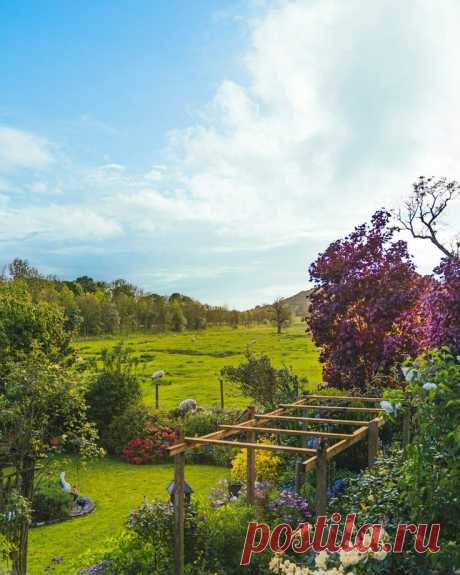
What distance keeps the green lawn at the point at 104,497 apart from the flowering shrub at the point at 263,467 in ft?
2.68

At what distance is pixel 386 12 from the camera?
776 cm

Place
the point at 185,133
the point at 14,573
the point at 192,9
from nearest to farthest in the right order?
the point at 14,573 → the point at 192,9 → the point at 185,133

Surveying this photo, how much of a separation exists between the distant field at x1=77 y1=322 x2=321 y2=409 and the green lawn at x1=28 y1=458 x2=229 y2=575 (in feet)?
22.9

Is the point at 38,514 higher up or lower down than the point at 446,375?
lower down

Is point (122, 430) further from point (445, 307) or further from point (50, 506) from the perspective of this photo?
point (445, 307)

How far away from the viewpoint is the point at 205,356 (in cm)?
3262

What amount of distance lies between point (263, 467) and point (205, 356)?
80.2 ft

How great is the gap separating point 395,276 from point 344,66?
12.8 ft

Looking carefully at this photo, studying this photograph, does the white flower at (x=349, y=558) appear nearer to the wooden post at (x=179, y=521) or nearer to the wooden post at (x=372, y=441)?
the wooden post at (x=179, y=521)

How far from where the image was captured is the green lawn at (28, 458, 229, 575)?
279 inches

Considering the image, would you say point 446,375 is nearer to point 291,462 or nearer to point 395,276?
point 291,462

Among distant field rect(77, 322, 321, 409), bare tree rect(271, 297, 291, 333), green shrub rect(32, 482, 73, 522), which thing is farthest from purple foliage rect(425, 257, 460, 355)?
bare tree rect(271, 297, 291, 333)

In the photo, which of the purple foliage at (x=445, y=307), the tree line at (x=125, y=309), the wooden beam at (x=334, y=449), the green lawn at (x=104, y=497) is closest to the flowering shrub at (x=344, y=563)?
the wooden beam at (x=334, y=449)

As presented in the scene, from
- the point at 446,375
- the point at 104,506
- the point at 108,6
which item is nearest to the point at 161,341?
the point at 104,506
